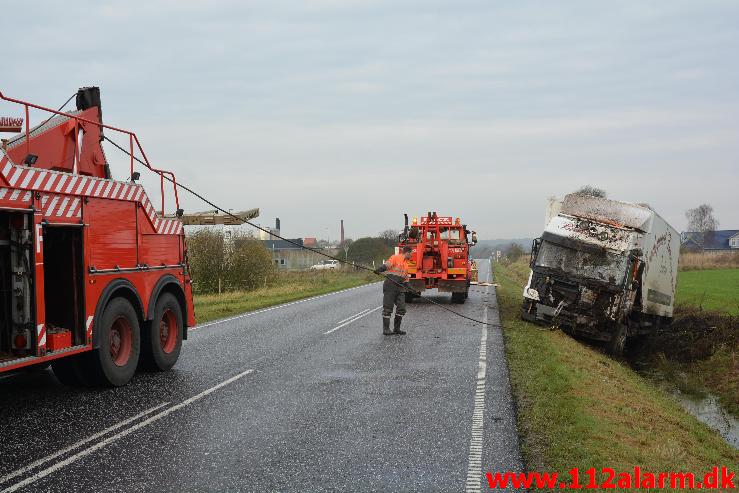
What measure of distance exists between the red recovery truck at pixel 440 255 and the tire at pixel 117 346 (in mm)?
12959

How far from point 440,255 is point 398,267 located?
775 cm

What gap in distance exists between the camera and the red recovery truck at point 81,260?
22.2 feet

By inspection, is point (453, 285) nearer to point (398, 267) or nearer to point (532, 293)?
point (532, 293)

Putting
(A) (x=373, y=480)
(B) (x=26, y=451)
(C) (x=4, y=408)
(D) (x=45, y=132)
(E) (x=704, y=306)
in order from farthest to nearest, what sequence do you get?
(E) (x=704, y=306) → (D) (x=45, y=132) → (C) (x=4, y=408) → (B) (x=26, y=451) → (A) (x=373, y=480)

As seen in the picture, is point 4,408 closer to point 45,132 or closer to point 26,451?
point 26,451

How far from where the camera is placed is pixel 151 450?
578cm

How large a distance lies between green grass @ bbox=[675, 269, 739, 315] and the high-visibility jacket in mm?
9809

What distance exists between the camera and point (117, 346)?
851cm

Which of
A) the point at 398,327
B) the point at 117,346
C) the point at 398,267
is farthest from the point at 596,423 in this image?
the point at 398,267

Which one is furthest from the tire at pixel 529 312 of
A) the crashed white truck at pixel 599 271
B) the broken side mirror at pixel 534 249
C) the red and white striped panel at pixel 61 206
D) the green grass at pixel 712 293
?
the red and white striped panel at pixel 61 206

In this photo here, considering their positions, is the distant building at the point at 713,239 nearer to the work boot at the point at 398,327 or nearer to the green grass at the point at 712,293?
the green grass at the point at 712,293

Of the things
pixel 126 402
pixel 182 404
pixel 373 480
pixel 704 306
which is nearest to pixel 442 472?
pixel 373 480

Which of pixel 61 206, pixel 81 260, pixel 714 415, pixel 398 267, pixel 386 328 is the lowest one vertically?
pixel 714 415

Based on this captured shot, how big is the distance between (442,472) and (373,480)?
1.88 feet
